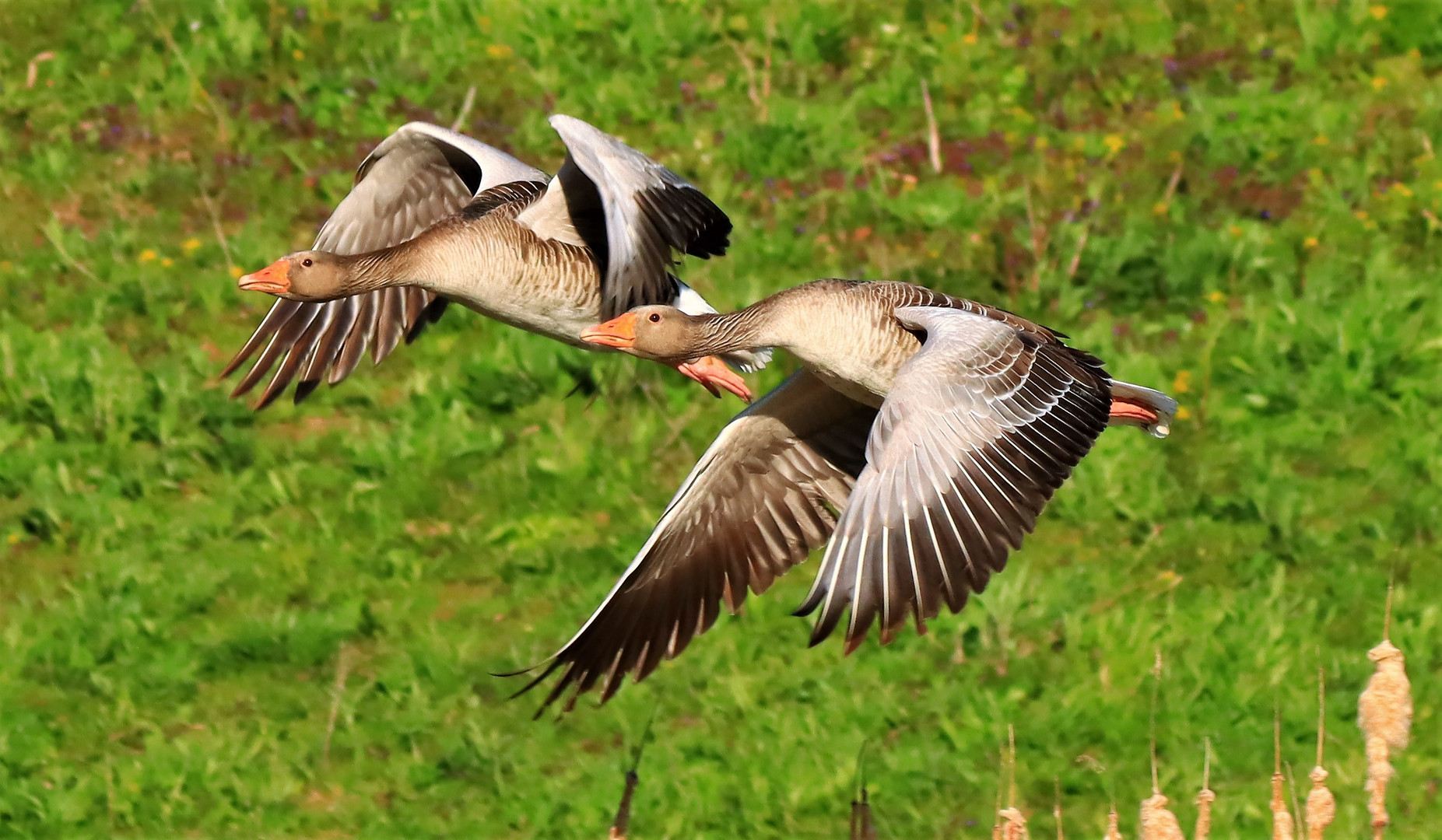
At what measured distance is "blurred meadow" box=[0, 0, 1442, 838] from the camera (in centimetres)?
820

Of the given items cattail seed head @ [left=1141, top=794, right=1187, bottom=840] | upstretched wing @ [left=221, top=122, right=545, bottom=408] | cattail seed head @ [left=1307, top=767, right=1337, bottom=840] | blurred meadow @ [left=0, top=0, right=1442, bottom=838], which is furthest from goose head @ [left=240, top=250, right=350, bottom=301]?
cattail seed head @ [left=1307, top=767, right=1337, bottom=840]

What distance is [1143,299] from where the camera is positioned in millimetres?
11125

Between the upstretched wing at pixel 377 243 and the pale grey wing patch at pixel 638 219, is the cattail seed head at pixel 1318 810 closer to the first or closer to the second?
the pale grey wing patch at pixel 638 219

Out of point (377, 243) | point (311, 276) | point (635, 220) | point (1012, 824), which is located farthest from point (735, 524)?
point (1012, 824)

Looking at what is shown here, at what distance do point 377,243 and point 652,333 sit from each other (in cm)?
240

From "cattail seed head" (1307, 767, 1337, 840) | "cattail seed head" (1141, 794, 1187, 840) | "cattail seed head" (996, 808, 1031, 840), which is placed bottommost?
"cattail seed head" (996, 808, 1031, 840)

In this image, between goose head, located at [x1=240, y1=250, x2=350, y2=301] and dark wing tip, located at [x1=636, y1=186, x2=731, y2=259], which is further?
goose head, located at [x1=240, y1=250, x2=350, y2=301]

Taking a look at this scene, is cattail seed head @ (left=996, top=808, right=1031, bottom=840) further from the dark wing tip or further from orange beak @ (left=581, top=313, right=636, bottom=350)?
the dark wing tip

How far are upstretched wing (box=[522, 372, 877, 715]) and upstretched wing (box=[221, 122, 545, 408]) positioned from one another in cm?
190

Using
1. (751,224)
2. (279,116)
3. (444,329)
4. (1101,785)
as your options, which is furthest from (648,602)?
(279,116)

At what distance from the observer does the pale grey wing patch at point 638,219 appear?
7016 millimetres

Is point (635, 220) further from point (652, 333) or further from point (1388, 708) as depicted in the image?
point (1388, 708)

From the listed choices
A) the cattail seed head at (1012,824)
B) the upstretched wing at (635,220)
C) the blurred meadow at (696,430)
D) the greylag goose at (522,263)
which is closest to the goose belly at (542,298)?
the greylag goose at (522,263)

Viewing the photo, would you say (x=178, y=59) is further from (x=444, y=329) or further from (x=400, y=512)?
(x=400, y=512)
